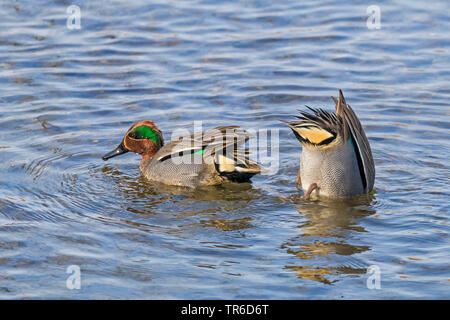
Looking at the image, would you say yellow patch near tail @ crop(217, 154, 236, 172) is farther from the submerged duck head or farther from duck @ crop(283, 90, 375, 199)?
the submerged duck head

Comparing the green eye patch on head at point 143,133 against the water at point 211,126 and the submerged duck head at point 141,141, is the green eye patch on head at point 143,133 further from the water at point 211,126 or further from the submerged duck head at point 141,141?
the water at point 211,126

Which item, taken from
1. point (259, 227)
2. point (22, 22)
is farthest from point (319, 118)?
point (22, 22)

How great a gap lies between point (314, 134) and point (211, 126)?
112 inches

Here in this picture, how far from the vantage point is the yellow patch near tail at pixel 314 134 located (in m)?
8.59

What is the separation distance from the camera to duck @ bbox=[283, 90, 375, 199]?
28.3ft

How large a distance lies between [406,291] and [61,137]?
225 inches

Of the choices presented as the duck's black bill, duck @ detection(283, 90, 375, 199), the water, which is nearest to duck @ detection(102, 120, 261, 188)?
the water

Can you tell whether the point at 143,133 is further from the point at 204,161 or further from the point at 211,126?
the point at 211,126

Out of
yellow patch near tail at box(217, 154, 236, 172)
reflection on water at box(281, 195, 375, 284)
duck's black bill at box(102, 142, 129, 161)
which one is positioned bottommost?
reflection on water at box(281, 195, 375, 284)

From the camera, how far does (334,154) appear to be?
877cm
